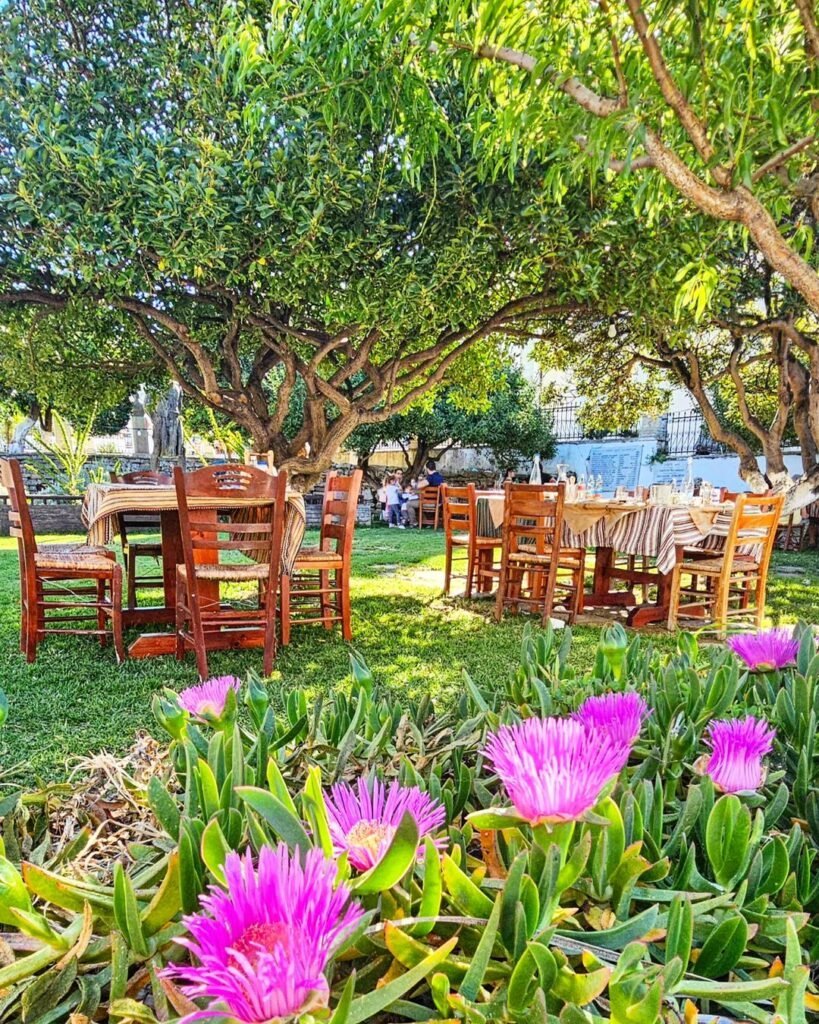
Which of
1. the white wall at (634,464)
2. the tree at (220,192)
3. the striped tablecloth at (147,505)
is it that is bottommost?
the striped tablecloth at (147,505)

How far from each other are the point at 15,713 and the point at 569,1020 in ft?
9.79

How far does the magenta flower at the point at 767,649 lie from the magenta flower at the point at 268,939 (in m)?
0.61

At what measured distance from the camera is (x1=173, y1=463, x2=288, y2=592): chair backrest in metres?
3.16

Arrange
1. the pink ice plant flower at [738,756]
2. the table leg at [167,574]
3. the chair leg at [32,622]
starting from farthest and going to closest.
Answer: the table leg at [167,574] → the chair leg at [32,622] → the pink ice plant flower at [738,756]

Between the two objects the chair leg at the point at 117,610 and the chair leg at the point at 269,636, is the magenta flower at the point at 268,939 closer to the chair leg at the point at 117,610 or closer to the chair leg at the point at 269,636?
the chair leg at the point at 269,636

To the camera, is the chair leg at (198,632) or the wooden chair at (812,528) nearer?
the chair leg at (198,632)

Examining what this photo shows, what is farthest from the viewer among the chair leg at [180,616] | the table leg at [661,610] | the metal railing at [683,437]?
the metal railing at [683,437]

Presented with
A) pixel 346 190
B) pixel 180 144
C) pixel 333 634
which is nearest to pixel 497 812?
pixel 333 634

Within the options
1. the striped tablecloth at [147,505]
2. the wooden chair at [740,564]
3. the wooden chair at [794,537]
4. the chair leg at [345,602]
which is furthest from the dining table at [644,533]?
the wooden chair at [794,537]

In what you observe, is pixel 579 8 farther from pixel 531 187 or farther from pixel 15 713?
pixel 15 713

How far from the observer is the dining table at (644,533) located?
14.8 ft

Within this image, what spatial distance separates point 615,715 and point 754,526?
4.44 metres

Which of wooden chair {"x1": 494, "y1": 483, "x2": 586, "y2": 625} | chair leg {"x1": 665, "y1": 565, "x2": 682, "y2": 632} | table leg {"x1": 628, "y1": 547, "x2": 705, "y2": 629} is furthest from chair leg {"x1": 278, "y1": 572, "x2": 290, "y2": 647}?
chair leg {"x1": 665, "y1": 565, "x2": 682, "y2": 632}

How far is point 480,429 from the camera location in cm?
1596
